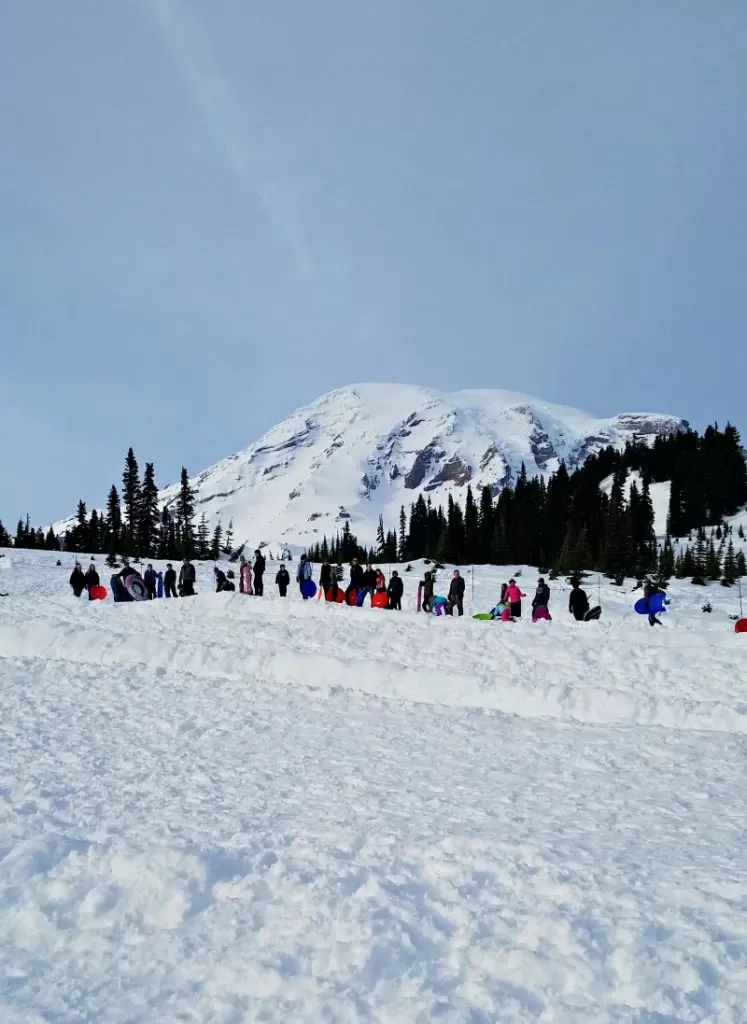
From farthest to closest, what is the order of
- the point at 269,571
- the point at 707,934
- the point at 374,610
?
the point at 269,571, the point at 374,610, the point at 707,934

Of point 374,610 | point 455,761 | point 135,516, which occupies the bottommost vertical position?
point 455,761

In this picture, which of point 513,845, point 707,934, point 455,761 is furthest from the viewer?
point 455,761

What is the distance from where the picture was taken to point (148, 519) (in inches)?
3036

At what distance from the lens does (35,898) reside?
5.25 m

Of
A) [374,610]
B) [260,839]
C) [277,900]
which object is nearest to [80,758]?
[260,839]

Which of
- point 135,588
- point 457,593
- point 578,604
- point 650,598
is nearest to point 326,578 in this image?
point 457,593

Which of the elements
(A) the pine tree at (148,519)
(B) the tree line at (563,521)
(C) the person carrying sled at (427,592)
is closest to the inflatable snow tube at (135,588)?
(C) the person carrying sled at (427,592)

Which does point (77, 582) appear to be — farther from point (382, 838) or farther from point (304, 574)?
point (382, 838)

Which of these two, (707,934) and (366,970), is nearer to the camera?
(366,970)

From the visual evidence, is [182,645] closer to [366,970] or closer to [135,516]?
[366,970]

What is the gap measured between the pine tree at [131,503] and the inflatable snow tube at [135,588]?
1776 inches

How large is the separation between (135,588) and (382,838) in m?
20.4

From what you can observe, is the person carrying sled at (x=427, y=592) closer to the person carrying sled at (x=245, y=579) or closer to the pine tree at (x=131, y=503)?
the person carrying sled at (x=245, y=579)

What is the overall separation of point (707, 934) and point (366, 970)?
8.88ft
